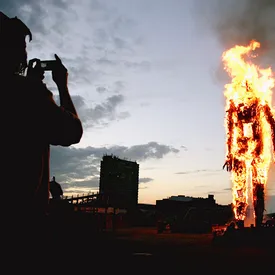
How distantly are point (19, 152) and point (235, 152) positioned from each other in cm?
2366

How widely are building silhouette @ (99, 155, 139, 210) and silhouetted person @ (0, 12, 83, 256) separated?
9080cm

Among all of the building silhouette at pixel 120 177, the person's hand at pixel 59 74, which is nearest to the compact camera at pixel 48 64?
the person's hand at pixel 59 74

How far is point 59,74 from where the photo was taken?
2.11 metres

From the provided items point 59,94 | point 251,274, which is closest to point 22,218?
point 59,94

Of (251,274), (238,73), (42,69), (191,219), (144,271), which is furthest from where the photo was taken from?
(191,219)

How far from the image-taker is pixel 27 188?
5.84 feet

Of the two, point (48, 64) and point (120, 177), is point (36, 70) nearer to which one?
point (48, 64)

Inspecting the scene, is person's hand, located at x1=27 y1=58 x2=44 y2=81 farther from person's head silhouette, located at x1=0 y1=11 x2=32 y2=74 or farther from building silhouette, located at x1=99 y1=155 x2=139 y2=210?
building silhouette, located at x1=99 y1=155 x2=139 y2=210

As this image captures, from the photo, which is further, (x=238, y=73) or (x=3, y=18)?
(x=238, y=73)

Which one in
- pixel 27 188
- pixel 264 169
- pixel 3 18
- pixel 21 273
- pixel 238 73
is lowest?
pixel 21 273

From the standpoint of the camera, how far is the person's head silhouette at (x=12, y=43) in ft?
6.30

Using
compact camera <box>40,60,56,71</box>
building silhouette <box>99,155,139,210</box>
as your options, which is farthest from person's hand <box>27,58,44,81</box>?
building silhouette <box>99,155,139,210</box>

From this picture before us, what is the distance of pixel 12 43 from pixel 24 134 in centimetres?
51

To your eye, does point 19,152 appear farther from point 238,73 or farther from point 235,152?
point 238,73
